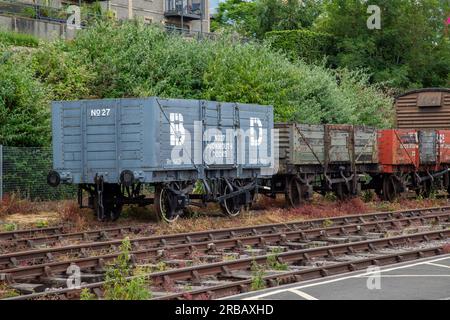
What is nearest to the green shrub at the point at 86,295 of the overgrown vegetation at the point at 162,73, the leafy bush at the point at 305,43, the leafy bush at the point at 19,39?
the overgrown vegetation at the point at 162,73

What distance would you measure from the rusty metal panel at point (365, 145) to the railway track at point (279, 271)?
1015 centimetres

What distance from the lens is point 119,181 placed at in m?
19.9

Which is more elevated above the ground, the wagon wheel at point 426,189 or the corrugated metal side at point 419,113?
the corrugated metal side at point 419,113

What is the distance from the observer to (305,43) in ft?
168

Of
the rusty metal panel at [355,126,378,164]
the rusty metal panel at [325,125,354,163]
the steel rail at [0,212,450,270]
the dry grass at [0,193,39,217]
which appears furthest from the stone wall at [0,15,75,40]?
the steel rail at [0,212,450,270]

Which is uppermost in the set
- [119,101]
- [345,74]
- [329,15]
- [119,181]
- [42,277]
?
[329,15]

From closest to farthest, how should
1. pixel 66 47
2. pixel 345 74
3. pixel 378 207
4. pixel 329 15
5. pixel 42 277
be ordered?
1. pixel 42 277
2. pixel 378 207
3. pixel 66 47
4. pixel 345 74
5. pixel 329 15

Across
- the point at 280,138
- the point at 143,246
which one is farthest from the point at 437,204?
the point at 143,246

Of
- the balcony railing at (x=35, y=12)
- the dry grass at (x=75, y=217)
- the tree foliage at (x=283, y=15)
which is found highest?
the tree foliage at (x=283, y=15)

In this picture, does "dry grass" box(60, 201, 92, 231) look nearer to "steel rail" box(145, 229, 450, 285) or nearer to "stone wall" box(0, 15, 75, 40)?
"steel rail" box(145, 229, 450, 285)

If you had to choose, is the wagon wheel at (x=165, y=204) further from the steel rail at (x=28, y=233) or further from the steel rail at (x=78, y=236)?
the steel rail at (x=28, y=233)

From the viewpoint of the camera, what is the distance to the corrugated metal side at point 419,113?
3794cm
